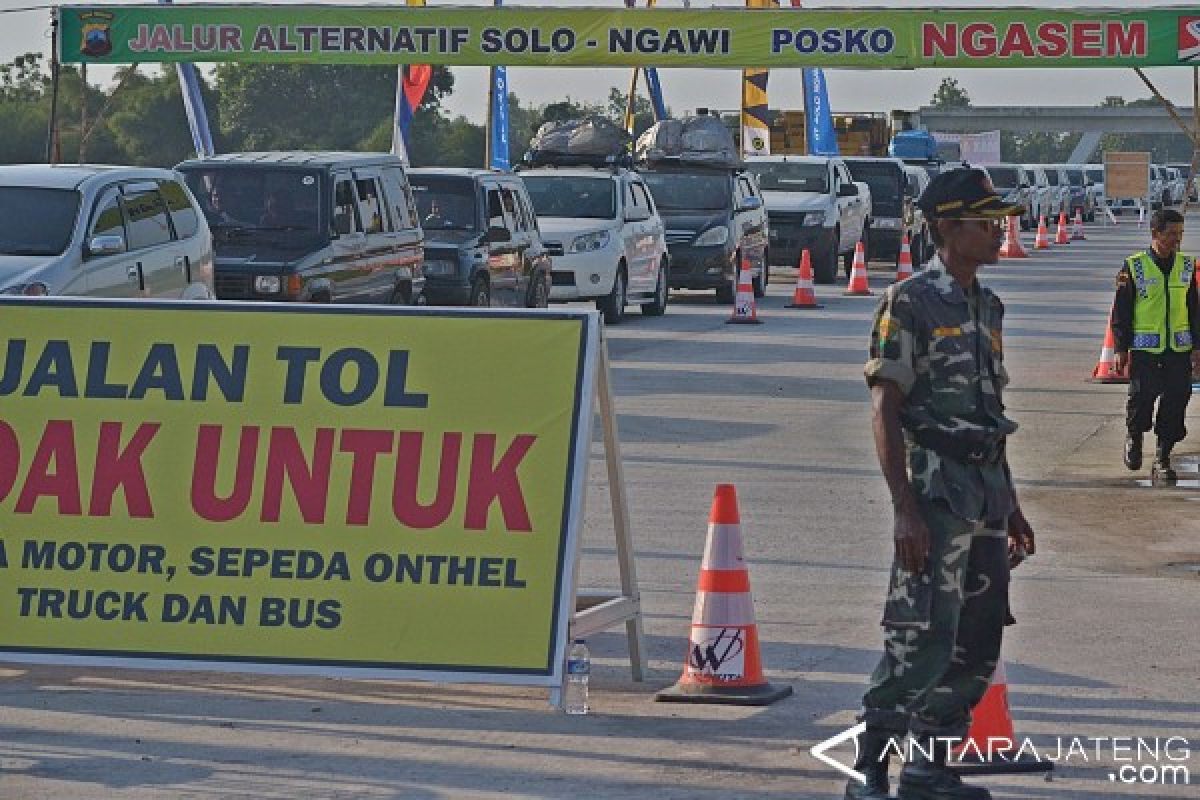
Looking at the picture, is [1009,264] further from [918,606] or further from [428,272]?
[918,606]

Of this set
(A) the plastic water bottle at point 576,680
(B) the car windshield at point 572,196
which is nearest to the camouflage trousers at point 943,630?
(A) the plastic water bottle at point 576,680

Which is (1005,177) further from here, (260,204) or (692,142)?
(260,204)

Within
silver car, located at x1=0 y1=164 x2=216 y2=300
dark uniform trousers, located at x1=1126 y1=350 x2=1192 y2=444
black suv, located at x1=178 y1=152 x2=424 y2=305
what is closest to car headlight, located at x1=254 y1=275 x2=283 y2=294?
black suv, located at x1=178 y1=152 x2=424 y2=305

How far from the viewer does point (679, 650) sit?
9.77m

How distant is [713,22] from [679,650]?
21.3m

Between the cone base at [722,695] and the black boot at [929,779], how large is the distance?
1.64 m

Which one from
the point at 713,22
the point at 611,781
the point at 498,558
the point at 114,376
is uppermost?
the point at 713,22

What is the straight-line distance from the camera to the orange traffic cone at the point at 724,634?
876 centimetres

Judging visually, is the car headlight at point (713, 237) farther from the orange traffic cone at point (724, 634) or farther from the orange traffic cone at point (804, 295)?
the orange traffic cone at point (724, 634)

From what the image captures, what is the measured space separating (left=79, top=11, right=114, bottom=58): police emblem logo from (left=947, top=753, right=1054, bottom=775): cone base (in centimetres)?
2454

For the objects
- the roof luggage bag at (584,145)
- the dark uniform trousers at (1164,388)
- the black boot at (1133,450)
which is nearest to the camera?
the dark uniform trousers at (1164,388)

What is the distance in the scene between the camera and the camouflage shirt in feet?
22.8

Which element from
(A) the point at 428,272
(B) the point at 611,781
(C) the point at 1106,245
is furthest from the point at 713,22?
(C) the point at 1106,245

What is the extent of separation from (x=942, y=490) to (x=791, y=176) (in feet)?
109
